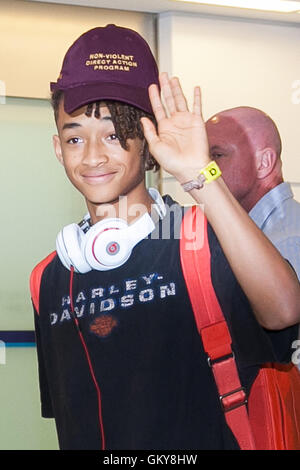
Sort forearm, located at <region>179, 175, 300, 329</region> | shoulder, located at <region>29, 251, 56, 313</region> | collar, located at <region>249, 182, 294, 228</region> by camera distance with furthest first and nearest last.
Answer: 1. collar, located at <region>249, 182, 294, 228</region>
2. shoulder, located at <region>29, 251, 56, 313</region>
3. forearm, located at <region>179, 175, 300, 329</region>

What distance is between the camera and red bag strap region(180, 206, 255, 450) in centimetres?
162

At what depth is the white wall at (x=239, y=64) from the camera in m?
3.62

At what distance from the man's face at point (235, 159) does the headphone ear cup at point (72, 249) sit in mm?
Result: 997

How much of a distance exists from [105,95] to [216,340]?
1.59ft

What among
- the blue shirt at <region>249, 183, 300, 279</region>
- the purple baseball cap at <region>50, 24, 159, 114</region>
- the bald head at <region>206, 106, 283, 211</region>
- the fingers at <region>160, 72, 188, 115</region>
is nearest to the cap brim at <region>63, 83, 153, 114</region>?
the purple baseball cap at <region>50, 24, 159, 114</region>

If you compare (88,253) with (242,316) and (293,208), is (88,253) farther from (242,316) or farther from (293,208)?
(293,208)

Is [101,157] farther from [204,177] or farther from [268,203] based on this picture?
[268,203]

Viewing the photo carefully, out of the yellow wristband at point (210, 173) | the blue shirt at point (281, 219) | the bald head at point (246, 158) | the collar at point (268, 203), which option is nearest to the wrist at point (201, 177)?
the yellow wristband at point (210, 173)

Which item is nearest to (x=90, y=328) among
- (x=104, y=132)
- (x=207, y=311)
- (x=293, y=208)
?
(x=207, y=311)

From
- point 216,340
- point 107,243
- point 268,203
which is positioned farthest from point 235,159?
point 216,340

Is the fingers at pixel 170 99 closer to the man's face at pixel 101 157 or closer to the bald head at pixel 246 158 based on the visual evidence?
the man's face at pixel 101 157

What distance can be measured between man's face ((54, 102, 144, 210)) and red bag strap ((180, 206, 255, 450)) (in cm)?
25

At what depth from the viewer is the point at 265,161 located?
279 cm

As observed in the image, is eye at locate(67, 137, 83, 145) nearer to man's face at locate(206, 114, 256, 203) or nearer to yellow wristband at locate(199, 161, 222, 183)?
yellow wristband at locate(199, 161, 222, 183)
